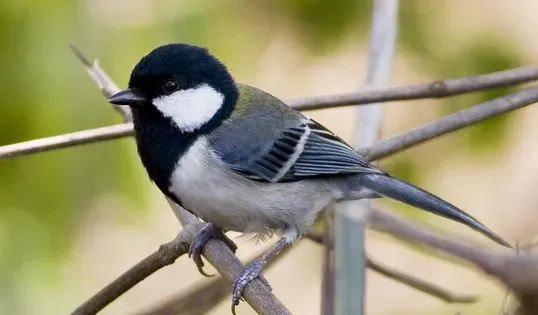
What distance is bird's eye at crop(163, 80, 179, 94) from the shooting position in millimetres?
989

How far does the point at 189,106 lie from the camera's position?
1.00 metres

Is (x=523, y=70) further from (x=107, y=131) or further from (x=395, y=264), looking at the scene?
(x=395, y=264)

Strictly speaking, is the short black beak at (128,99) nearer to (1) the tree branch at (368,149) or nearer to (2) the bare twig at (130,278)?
(1) the tree branch at (368,149)

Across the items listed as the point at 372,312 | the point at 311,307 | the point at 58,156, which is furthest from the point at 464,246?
the point at 311,307

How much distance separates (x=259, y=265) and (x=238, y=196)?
0.11 m

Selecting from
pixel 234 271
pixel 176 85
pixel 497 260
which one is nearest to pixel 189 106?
pixel 176 85

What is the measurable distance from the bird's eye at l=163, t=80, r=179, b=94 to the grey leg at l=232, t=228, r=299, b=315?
0.27m

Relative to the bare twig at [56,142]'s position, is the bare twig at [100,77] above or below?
above

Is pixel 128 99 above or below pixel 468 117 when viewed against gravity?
below

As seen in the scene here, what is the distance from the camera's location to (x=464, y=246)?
0.29m

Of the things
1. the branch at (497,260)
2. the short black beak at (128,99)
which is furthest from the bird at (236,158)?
the branch at (497,260)

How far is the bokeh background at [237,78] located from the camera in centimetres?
119

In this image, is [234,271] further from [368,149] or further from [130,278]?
[368,149]

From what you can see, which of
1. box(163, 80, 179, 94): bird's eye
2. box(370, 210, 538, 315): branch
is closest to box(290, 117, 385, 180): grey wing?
box(163, 80, 179, 94): bird's eye
